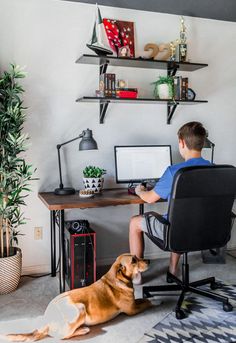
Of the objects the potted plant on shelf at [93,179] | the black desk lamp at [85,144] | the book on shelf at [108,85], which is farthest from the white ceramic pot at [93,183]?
the book on shelf at [108,85]

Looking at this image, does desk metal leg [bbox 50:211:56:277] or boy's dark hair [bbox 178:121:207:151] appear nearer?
boy's dark hair [bbox 178:121:207:151]

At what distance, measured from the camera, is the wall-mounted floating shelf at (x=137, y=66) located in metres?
2.97

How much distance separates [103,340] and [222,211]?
3.46 feet

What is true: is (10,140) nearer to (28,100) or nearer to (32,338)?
(28,100)

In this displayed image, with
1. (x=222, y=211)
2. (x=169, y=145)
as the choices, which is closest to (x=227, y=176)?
(x=222, y=211)

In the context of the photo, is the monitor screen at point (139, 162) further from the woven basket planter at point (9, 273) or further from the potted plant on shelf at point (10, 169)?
the woven basket planter at point (9, 273)

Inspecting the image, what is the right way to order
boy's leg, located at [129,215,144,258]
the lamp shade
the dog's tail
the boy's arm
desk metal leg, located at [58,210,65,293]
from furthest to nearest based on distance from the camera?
1. the lamp shade
2. boy's leg, located at [129,215,144,258]
3. desk metal leg, located at [58,210,65,293]
4. the boy's arm
5. the dog's tail

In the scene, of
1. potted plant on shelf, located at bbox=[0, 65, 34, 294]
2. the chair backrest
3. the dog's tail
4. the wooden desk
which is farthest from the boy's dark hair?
the dog's tail

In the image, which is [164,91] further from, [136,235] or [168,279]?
[168,279]

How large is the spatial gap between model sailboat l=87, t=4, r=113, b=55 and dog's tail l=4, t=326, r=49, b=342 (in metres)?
2.04

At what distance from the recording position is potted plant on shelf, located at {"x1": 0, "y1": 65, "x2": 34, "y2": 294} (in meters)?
2.59

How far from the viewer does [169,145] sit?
3.32 m

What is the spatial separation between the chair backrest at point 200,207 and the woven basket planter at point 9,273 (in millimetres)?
1170

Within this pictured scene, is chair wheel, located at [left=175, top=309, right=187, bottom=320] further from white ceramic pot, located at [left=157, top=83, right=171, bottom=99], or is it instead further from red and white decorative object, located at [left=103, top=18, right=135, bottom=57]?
red and white decorative object, located at [left=103, top=18, right=135, bottom=57]
